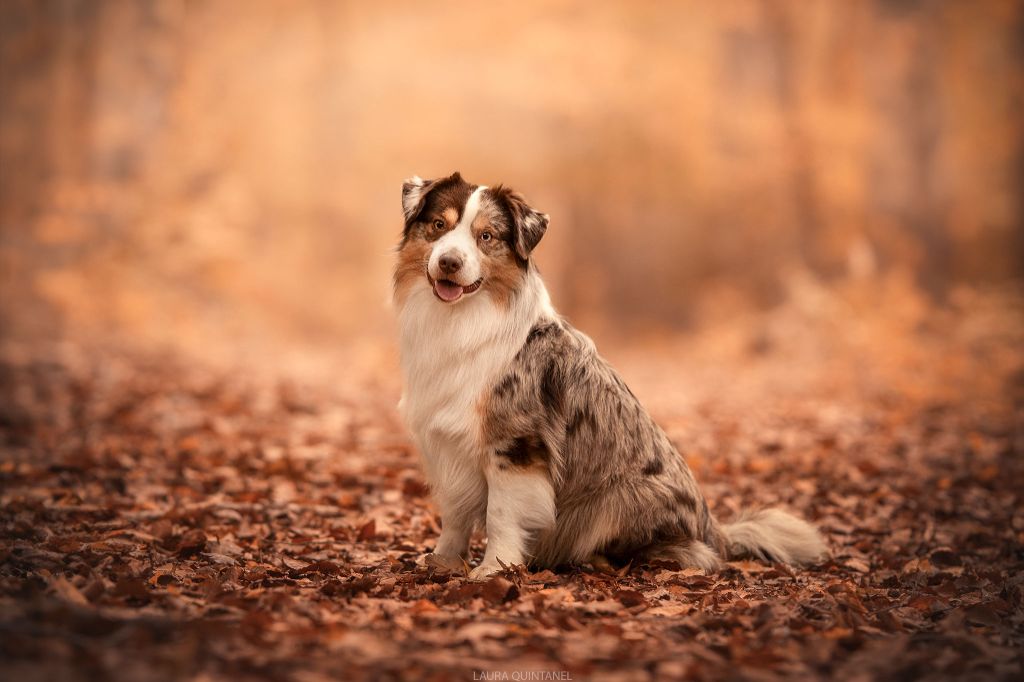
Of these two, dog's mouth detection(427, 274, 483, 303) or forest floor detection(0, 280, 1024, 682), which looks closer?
forest floor detection(0, 280, 1024, 682)

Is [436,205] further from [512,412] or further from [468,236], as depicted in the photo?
[512,412]

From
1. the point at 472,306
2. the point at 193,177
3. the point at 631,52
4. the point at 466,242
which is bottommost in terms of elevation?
the point at 472,306

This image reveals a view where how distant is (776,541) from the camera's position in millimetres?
4793

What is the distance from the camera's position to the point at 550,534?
14.2ft

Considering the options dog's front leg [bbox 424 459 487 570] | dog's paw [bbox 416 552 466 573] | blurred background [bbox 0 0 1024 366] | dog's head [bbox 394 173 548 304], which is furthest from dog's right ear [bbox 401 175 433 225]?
blurred background [bbox 0 0 1024 366]

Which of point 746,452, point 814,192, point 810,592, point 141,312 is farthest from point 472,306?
point 814,192

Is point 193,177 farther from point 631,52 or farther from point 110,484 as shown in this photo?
point 110,484

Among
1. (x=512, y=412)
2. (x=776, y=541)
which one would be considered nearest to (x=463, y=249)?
(x=512, y=412)

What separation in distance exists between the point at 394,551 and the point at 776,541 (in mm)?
2069

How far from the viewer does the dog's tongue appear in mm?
4090

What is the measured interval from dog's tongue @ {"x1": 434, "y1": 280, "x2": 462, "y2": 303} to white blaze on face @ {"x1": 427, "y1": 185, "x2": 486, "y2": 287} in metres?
0.04

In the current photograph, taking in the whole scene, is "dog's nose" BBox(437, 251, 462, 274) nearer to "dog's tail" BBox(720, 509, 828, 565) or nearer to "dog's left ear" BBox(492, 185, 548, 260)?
"dog's left ear" BBox(492, 185, 548, 260)

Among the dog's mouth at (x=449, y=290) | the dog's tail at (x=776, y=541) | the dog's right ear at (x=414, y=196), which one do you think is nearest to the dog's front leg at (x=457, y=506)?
the dog's mouth at (x=449, y=290)

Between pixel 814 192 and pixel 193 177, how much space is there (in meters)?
11.1
